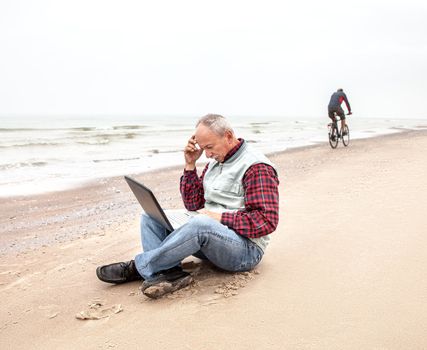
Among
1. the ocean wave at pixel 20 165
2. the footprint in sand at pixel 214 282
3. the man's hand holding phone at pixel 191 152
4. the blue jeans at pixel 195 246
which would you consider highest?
the man's hand holding phone at pixel 191 152

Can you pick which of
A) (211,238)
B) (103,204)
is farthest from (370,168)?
(211,238)

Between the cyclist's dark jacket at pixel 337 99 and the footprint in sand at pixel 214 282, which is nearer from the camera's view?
the footprint in sand at pixel 214 282

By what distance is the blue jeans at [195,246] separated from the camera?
276cm

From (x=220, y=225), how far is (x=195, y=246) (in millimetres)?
209

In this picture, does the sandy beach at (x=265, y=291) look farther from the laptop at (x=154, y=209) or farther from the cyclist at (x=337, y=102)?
the cyclist at (x=337, y=102)

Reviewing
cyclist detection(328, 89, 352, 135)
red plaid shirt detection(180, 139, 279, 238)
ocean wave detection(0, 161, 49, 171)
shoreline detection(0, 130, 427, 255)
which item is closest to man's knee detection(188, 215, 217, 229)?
red plaid shirt detection(180, 139, 279, 238)

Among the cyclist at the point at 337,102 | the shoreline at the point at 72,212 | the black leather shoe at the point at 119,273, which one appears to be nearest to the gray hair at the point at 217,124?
the black leather shoe at the point at 119,273

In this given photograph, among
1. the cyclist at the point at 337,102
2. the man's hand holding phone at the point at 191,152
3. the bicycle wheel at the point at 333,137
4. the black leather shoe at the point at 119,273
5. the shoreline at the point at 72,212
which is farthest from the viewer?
the bicycle wheel at the point at 333,137

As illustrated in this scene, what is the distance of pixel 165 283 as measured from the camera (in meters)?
2.85

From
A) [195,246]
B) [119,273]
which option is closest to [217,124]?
[195,246]

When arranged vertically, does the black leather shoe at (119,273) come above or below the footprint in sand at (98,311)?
above

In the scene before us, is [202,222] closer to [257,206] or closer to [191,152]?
[257,206]

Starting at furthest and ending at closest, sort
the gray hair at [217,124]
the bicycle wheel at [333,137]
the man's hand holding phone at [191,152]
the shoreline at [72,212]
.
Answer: the bicycle wheel at [333,137]
the shoreline at [72,212]
the man's hand holding phone at [191,152]
the gray hair at [217,124]

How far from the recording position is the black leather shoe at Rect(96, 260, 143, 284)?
319 cm
